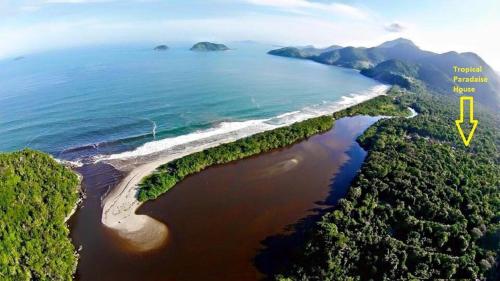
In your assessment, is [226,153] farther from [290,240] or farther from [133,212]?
[290,240]

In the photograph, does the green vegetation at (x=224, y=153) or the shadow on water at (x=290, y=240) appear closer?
the shadow on water at (x=290, y=240)

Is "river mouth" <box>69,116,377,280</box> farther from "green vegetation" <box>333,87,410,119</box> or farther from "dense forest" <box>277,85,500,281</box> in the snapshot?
"green vegetation" <box>333,87,410,119</box>

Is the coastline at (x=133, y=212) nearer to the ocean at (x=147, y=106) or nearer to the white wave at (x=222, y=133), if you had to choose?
the white wave at (x=222, y=133)

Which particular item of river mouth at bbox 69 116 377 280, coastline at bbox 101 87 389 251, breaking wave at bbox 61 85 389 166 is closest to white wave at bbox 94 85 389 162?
breaking wave at bbox 61 85 389 166

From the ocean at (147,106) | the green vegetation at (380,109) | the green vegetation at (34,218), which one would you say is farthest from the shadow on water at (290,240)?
the green vegetation at (380,109)

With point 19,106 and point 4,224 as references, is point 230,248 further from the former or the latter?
point 19,106

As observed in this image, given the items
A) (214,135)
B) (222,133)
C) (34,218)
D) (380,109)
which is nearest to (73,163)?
(34,218)
